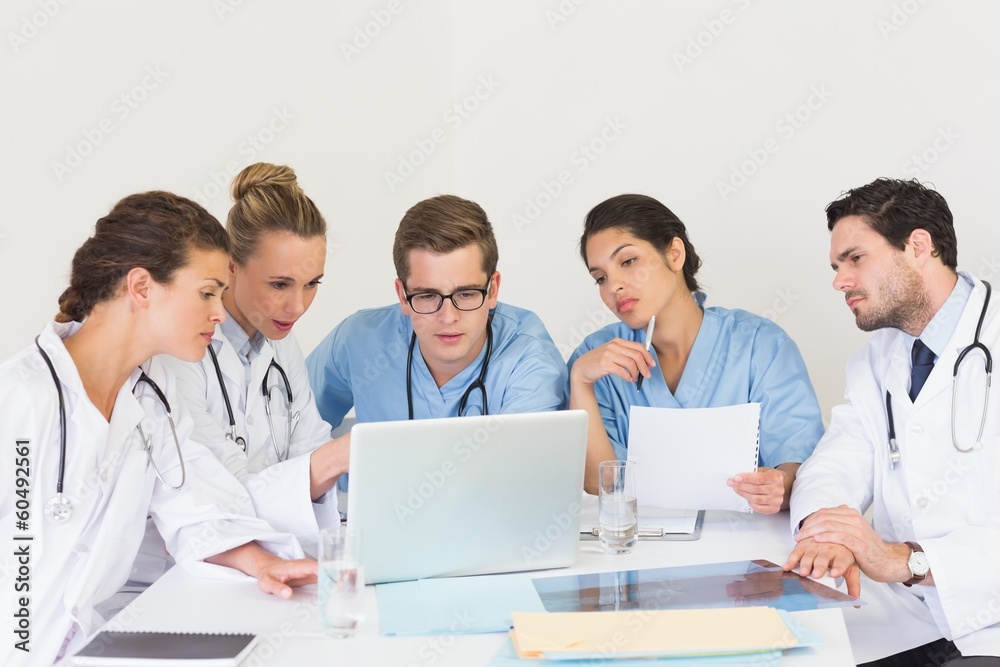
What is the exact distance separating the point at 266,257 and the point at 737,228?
1.75 metres

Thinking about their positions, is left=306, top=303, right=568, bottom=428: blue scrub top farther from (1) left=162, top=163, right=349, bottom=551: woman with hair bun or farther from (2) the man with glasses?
(1) left=162, top=163, right=349, bottom=551: woman with hair bun

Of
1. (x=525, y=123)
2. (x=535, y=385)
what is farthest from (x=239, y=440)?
(x=525, y=123)

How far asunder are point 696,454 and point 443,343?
645 millimetres

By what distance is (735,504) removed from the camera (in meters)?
1.92

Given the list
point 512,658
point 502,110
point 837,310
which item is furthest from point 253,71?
point 512,658

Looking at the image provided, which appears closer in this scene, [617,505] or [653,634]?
[653,634]

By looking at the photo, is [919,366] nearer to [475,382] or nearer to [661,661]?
[475,382]

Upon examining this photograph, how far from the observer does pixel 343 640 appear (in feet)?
4.38

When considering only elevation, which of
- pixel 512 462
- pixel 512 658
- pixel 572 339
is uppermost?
pixel 572 339

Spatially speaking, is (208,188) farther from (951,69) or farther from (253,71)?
(951,69)

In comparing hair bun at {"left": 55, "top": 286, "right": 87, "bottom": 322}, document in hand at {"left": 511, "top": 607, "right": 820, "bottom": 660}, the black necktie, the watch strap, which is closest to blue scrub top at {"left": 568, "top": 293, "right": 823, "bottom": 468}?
the black necktie

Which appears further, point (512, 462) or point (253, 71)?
point (253, 71)

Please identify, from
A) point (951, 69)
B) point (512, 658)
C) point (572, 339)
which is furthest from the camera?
point (572, 339)

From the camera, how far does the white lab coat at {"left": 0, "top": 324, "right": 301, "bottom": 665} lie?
1556 mm
